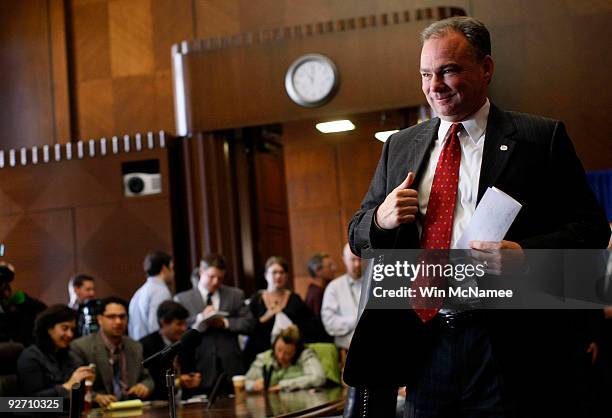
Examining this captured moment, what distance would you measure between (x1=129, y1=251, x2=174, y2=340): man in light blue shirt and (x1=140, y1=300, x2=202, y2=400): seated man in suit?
1.95 feet

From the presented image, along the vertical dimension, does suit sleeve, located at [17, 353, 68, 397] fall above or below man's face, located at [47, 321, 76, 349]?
below

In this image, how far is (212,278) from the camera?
6.32 meters

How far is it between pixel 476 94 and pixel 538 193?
0.21 metres

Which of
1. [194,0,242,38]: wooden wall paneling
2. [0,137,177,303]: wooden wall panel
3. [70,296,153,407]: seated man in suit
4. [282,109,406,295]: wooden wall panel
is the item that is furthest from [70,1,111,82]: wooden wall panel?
[70,296,153,407]: seated man in suit

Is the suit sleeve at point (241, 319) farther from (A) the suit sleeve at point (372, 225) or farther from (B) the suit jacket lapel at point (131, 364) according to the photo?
(A) the suit sleeve at point (372, 225)

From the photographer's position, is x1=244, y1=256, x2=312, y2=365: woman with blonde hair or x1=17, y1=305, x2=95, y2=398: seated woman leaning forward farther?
x1=244, y1=256, x2=312, y2=365: woman with blonde hair

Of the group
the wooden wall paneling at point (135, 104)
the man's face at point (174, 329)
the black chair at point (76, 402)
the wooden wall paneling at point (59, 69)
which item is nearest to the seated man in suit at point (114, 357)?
the man's face at point (174, 329)

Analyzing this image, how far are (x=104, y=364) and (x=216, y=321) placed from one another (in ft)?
2.95

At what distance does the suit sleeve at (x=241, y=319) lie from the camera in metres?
5.96

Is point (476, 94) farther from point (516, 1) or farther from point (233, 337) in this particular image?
point (516, 1)

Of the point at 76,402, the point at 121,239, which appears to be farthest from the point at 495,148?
the point at 121,239

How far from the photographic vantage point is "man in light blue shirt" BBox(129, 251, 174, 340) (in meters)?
6.43

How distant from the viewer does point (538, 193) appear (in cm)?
163

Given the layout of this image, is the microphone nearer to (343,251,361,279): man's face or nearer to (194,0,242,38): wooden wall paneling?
(343,251,361,279): man's face
